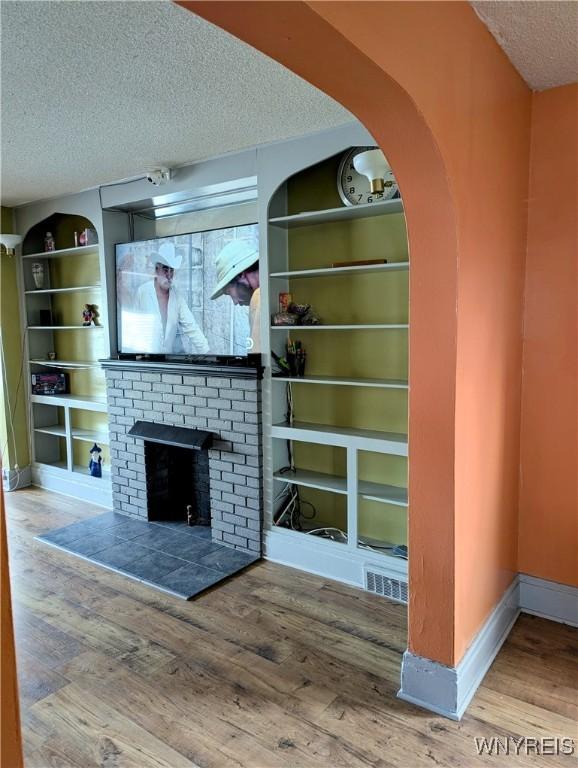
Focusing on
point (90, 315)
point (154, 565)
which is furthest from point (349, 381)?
point (90, 315)

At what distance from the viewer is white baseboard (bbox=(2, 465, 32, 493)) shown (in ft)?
15.5

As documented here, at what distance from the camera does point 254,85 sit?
225cm

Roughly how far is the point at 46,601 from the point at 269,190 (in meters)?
2.58

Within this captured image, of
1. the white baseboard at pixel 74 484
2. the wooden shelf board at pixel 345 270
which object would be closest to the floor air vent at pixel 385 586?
the wooden shelf board at pixel 345 270

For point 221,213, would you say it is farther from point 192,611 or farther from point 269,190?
point 192,611

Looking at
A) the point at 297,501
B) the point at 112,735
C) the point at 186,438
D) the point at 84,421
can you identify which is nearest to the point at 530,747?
the point at 112,735

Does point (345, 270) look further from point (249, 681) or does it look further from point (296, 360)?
point (249, 681)

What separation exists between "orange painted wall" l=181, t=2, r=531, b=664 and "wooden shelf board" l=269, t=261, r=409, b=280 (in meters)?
0.59

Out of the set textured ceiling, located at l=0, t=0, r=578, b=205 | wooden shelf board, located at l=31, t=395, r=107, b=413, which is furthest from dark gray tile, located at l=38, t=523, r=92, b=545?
textured ceiling, located at l=0, t=0, r=578, b=205

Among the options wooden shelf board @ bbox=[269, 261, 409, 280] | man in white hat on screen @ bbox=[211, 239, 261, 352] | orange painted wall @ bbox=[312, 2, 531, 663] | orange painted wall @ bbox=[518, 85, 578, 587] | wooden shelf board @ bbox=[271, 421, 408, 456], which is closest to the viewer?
orange painted wall @ bbox=[312, 2, 531, 663]

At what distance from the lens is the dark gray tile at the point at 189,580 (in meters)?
2.90

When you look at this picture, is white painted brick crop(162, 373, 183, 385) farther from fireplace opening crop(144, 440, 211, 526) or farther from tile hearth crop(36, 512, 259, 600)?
tile hearth crop(36, 512, 259, 600)

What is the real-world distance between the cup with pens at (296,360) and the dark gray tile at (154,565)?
1352 mm

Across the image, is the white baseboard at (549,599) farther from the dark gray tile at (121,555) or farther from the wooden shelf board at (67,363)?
the wooden shelf board at (67,363)
